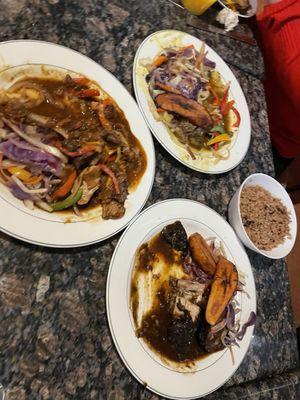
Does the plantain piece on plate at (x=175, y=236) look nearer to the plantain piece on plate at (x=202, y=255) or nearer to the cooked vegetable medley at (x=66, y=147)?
the plantain piece on plate at (x=202, y=255)

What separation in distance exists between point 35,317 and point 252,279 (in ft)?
3.59

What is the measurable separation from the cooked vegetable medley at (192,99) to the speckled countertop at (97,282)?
15 centimetres

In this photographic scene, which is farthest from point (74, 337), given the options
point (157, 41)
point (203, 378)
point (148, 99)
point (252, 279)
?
point (157, 41)

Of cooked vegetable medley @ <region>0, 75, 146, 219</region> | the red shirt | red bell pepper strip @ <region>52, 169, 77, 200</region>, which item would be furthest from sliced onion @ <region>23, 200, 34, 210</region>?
the red shirt

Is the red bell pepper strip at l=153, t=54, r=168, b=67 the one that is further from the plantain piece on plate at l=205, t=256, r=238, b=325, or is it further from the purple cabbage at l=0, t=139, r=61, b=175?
the plantain piece on plate at l=205, t=256, r=238, b=325

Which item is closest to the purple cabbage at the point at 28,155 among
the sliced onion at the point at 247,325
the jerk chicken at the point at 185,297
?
the jerk chicken at the point at 185,297

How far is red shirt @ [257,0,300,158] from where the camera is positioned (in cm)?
271

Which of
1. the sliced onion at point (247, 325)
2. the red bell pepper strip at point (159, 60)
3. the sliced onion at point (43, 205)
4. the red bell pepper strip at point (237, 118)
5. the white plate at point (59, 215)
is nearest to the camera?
the white plate at point (59, 215)

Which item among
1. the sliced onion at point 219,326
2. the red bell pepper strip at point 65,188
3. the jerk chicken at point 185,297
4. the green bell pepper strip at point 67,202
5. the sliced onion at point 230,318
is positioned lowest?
the sliced onion at point 230,318

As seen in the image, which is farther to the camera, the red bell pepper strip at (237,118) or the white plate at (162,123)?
the red bell pepper strip at (237,118)

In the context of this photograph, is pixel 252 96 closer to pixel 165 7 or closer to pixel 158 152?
pixel 165 7

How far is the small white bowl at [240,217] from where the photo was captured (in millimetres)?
1935

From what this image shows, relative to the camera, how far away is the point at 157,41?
81.5 inches

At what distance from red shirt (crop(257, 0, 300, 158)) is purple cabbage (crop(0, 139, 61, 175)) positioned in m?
1.97
